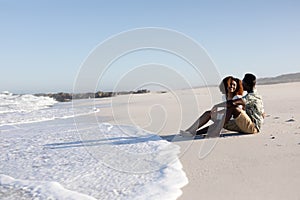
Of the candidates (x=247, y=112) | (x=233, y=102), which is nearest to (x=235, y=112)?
(x=233, y=102)

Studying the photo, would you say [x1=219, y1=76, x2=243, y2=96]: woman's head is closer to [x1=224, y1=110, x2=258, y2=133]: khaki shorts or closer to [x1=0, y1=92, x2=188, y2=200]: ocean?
[x1=224, y1=110, x2=258, y2=133]: khaki shorts

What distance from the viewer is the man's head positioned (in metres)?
5.69

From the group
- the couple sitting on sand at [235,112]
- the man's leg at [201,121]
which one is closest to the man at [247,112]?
the couple sitting on sand at [235,112]

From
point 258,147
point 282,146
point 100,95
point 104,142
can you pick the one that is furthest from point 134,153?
point 100,95

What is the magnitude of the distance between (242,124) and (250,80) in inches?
31.5

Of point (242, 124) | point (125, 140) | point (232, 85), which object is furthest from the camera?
point (125, 140)

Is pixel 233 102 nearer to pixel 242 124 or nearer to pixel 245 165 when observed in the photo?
pixel 242 124

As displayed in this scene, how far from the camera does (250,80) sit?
18.7ft

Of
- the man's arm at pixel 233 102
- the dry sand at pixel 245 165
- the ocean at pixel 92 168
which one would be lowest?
the ocean at pixel 92 168

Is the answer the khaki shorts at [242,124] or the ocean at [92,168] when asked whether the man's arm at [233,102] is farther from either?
the ocean at [92,168]

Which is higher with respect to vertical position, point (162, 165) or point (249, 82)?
point (249, 82)

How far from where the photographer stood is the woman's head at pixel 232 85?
5.52m

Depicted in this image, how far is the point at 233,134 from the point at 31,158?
3162 millimetres

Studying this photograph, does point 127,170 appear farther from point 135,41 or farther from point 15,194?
point 135,41
